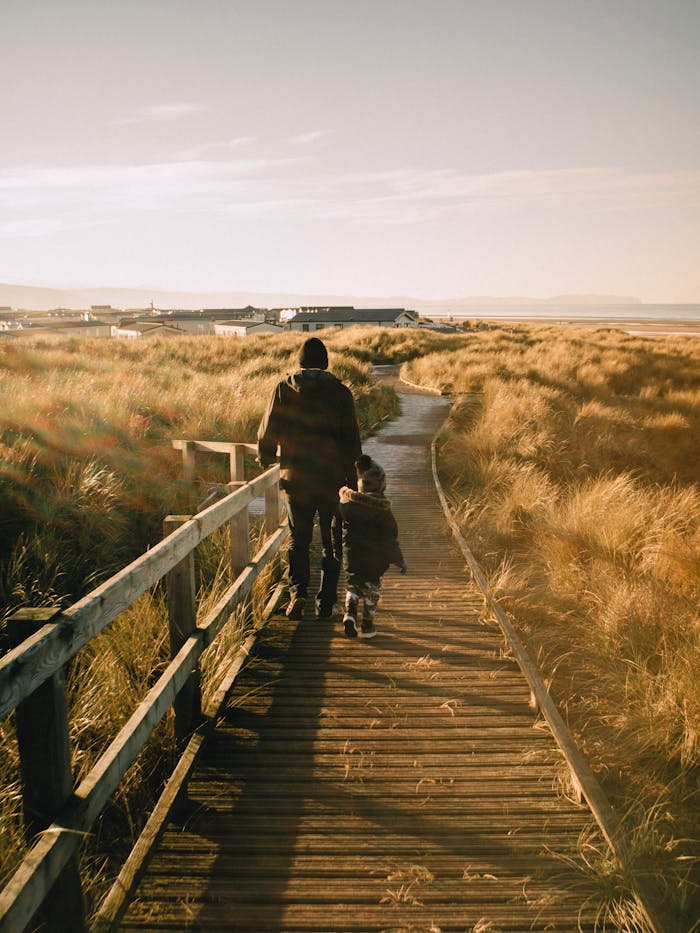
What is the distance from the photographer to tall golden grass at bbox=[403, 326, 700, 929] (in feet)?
12.4

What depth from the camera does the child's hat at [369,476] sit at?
4922 millimetres

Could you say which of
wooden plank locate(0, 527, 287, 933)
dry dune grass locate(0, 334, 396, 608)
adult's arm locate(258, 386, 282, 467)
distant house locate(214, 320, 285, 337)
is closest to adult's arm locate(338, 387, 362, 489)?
adult's arm locate(258, 386, 282, 467)

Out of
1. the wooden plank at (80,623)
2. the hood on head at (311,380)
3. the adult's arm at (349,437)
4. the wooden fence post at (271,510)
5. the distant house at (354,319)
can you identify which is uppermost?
the distant house at (354,319)

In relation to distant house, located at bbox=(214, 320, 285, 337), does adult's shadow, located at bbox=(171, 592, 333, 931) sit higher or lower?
lower

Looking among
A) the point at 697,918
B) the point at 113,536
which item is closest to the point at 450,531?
the point at 113,536

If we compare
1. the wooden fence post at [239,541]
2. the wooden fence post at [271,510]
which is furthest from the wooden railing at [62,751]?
the wooden fence post at [271,510]

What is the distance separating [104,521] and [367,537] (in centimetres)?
412

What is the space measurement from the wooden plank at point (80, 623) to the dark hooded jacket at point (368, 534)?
165 centimetres

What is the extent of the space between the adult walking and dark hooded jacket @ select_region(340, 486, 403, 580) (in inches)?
7.5

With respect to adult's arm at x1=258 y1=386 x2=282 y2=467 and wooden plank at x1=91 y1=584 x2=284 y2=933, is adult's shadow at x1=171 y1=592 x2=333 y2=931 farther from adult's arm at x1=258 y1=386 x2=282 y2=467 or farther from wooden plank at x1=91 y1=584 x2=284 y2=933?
adult's arm at x1=258 y1=386 x2=282 y2=467

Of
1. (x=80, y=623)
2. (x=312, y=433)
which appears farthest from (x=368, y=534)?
A: (x=80, y=623)


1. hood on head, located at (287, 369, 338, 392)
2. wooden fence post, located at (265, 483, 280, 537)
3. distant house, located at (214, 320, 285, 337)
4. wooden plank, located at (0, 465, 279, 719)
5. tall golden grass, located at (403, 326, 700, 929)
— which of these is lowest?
tall golden grass, located at (403, 326, 700, 929)

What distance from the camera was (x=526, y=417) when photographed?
15094 mm

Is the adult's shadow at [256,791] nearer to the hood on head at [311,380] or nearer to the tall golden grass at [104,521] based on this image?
the tall golden grass at [104,521]
